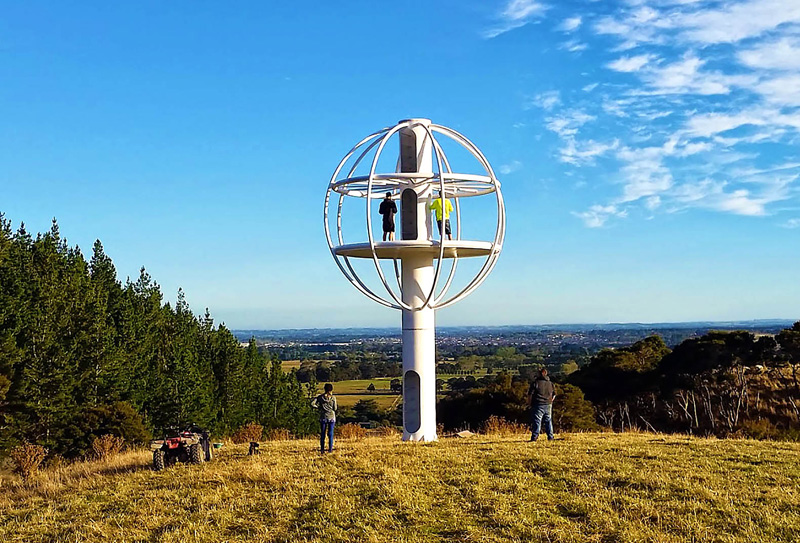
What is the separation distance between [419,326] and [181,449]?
6.13 m

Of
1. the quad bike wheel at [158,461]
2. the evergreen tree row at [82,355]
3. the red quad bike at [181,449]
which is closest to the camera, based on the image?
the quad bike wheel at [158,461]

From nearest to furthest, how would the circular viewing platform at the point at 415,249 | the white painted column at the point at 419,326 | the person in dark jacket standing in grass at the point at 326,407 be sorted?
the person in dark jacket standing in grass at the point at 326,407, the circular viewing platform at the point at 415,249, the white painted column at the point at 419,326

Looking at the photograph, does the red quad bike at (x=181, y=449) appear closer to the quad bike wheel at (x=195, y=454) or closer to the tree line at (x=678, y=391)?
the quad bike wheel at (x=195, y=454)

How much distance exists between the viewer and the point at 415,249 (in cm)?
1892

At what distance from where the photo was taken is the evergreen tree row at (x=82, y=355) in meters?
36.2

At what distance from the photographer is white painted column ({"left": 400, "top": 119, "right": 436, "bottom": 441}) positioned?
63.1 ft

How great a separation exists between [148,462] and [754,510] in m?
12.7

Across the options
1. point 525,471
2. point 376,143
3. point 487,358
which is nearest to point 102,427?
point 376,143

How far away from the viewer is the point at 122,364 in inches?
1665

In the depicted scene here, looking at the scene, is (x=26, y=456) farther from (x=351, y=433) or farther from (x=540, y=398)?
(x=540, y=398)

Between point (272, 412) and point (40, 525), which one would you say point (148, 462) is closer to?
point (40, 525)

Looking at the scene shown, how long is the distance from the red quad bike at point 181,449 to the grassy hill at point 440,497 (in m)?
0.46

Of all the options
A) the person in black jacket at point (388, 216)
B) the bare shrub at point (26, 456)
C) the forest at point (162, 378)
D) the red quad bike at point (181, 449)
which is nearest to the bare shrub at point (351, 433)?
the red quad bike at point (181, 449)

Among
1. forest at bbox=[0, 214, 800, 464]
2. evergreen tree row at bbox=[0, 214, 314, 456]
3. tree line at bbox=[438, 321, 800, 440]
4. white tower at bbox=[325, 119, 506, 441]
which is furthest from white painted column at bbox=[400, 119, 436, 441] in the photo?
evergreen tree row at bbox=[0, 214, 314, 456]
